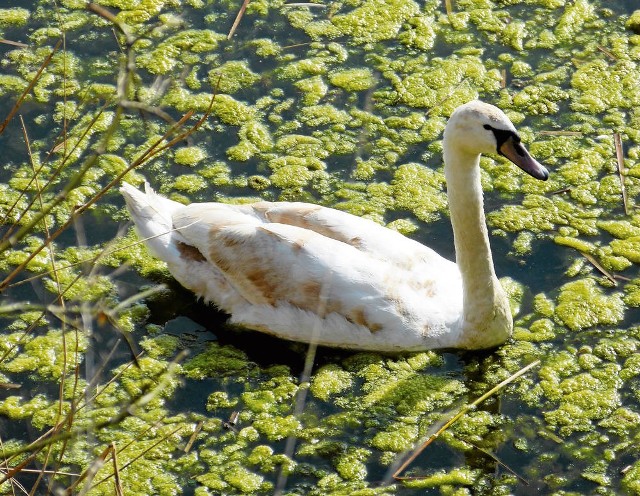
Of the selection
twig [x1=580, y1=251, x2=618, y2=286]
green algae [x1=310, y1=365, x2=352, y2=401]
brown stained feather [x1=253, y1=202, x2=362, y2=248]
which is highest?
brown stained feather [x1=253, y1=202, x2=362, y2=248]

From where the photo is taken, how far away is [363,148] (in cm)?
652

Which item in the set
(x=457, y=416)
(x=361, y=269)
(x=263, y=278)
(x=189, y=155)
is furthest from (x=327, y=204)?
(x=457, y=416)

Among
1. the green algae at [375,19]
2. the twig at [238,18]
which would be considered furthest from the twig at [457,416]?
the twig at [238,18]

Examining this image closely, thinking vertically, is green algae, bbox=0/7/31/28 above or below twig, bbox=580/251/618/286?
above

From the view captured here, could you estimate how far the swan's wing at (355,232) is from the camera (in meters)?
5.19

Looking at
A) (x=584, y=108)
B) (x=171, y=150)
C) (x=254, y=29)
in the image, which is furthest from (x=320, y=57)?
Answer: (x=584, y=108)

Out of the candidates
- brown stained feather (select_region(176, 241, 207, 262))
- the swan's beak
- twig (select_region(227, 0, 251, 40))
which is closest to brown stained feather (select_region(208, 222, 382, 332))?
brown stained feather (select_region(176, 241, 207, 262))

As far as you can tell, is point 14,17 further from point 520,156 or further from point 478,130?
point 520,156

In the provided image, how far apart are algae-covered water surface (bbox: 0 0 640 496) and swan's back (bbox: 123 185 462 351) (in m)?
0.16

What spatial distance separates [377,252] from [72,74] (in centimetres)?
290

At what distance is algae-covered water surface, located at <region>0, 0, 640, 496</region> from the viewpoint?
4668 mm

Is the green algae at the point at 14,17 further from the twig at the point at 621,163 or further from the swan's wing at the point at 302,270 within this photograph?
the twig at the point at 621,163

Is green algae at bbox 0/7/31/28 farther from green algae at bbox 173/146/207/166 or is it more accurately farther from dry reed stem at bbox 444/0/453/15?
dry reed stem at bbox 444/0/453/15

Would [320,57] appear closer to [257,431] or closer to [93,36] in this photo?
[93,36]
